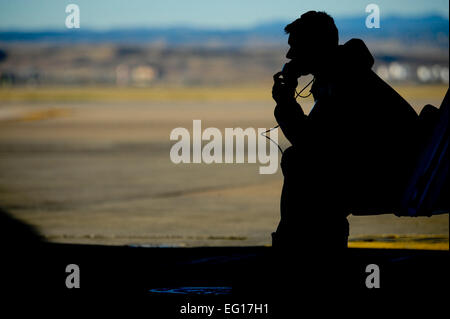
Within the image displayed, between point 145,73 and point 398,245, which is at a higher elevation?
point 145,73

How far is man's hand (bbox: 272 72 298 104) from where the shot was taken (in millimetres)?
3914

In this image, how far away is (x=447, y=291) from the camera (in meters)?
4.82

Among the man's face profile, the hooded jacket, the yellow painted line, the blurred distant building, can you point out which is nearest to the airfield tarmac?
the yellow painted line

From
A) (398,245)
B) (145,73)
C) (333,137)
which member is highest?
(145,73)

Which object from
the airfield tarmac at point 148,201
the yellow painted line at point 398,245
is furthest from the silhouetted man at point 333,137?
the airfield tarmac at point 148,201

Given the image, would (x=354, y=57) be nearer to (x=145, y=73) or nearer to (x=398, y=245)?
(x=398, y=245)

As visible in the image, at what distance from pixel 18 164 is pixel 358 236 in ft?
32.4

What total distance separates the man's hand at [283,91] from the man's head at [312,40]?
0.30ft

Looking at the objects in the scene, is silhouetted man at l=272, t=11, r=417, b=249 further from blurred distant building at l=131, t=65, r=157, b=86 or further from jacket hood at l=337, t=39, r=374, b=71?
blurred distant building at l=131, t=65, r=157, b=86

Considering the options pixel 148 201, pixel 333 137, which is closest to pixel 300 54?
pixel 333 137

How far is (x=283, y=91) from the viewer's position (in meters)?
3.94

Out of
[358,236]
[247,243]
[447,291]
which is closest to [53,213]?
[247,243]

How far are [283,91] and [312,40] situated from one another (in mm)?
296

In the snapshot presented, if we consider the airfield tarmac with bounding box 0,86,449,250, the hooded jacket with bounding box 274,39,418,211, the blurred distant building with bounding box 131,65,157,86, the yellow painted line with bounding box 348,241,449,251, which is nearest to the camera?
the hooded jacket with bounding box 274,39,418,211
